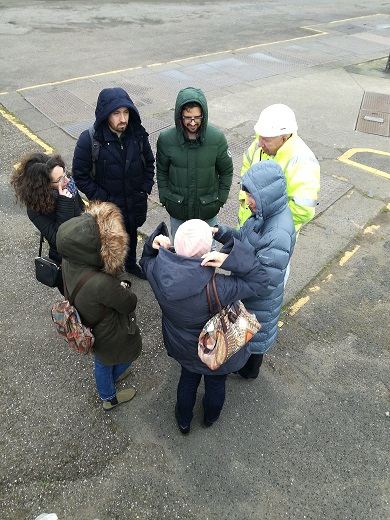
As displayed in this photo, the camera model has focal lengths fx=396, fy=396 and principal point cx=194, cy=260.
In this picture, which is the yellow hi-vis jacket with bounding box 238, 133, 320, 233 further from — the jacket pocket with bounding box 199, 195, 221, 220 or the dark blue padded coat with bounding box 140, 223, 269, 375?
the dark blue padded coat with bounding box 140, 223, 269, 375

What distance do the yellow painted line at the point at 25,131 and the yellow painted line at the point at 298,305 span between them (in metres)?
4.76

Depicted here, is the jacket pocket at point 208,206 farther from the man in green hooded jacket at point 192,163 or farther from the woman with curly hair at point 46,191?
the woman with curly hair at point 46,191

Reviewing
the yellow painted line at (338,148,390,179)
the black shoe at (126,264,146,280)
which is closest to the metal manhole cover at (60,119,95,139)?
the black shoe at (126,264,146,280)

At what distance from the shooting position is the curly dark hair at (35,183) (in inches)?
115

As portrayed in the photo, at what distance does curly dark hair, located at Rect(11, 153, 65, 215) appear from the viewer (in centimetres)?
291

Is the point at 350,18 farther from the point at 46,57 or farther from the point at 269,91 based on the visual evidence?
the point at 46,57

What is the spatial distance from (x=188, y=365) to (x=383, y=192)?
473 cm

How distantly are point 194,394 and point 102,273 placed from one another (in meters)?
1.10

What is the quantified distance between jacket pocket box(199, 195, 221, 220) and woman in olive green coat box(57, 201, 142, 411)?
1.30 m

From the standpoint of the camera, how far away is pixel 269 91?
9.41 m

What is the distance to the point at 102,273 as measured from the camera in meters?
2.45

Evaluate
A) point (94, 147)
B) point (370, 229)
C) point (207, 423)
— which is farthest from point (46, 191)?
point (370, 229)

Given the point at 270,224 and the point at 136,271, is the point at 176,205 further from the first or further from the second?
the point at 270,224

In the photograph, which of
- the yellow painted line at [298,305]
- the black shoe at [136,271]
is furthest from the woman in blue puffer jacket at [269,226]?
the black shoe at [136,271]
